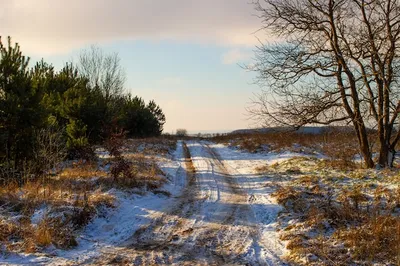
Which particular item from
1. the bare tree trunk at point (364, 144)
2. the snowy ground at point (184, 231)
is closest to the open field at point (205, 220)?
the snowy ground at point (184, 231)

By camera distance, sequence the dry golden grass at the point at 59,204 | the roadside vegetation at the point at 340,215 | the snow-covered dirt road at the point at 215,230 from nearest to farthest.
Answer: the roadside vegetation at the point at 340,215 → the snow-covered dirt road at the point at 215,230 → the dry golden grass at the point at 59,204

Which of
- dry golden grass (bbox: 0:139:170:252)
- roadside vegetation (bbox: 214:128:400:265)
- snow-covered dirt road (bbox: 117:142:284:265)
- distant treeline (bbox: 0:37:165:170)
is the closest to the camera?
roadside vegetation (bbox: 214:128:400:265)

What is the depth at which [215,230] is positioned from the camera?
7.43 m

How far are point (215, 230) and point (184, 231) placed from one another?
25.6 inches

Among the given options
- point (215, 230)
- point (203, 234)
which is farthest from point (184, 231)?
point (215, 230)

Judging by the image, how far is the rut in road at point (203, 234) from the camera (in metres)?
5.97

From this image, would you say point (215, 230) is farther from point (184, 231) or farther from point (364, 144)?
point (364, 144)

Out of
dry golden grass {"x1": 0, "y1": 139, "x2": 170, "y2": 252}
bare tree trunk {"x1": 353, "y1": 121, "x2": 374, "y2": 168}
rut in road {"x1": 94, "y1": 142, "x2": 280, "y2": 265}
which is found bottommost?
rut in road {"x1": 94, "y1": 142, "x2": 280, "y2": 265}

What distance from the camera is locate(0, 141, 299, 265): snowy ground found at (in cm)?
591

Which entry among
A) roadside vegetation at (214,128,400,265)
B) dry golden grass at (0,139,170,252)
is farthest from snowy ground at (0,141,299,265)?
roadside vegetation at (214,128,400,265)

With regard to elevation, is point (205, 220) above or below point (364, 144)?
below

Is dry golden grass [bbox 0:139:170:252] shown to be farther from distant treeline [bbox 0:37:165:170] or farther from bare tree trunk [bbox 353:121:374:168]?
bare tree trunk [bbox 353:121:374:168]

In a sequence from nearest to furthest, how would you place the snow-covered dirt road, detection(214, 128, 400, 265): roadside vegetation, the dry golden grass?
detection(214, 128, 400, 265): roadside vegetation, the snow-covered dirt road, the dry golden grass

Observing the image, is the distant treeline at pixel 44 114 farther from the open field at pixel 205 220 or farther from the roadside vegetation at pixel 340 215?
the roadside vegetation at pixel 340 215
